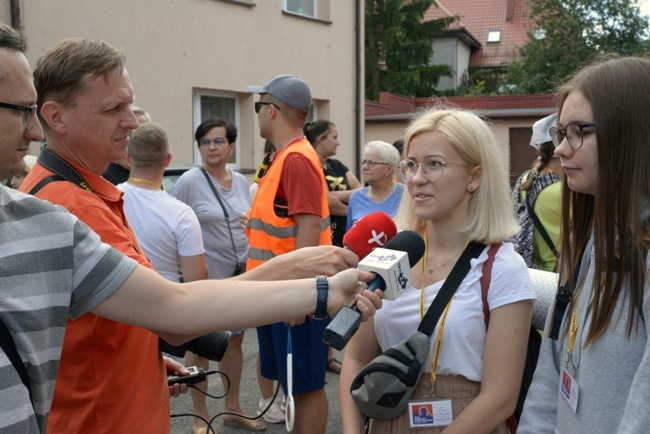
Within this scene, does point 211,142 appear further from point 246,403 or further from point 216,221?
point 246,403

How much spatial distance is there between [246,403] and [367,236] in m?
3.81

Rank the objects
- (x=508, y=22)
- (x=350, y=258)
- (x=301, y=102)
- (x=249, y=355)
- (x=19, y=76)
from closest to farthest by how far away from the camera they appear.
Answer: (x=19, y=76) → (x=350, y=258) → (x=301, y=102) → (x=249, y=355) → (x=508, y=22)

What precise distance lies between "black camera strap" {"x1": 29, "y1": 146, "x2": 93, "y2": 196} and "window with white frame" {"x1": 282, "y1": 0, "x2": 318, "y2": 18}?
11.9 meters

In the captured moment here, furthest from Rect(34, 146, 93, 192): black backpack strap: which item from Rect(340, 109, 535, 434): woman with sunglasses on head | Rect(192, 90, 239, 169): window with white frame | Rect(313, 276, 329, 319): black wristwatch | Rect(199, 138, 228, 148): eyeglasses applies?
Rect(192, 90, 239, 169): window with white frame

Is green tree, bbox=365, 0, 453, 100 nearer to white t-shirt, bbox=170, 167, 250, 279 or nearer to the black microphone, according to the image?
white t-shirt, bbox=170, 167, 250, 279

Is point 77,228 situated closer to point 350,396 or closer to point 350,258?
Answer: point 350,258

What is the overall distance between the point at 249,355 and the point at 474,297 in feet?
16.5

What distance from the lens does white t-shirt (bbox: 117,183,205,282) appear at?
4590 mm

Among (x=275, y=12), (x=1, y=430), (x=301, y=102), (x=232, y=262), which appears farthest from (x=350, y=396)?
(x=275, y=12)

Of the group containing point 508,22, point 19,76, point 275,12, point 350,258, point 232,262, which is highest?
point 508,22

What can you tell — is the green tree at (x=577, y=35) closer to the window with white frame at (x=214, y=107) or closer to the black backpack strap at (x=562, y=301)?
the window with white frame at (x=214, y=107)

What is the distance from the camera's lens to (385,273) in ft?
7.14

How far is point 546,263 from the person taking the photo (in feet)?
14.7

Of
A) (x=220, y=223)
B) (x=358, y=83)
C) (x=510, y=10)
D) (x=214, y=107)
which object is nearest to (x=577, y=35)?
(x=510, y=10)
